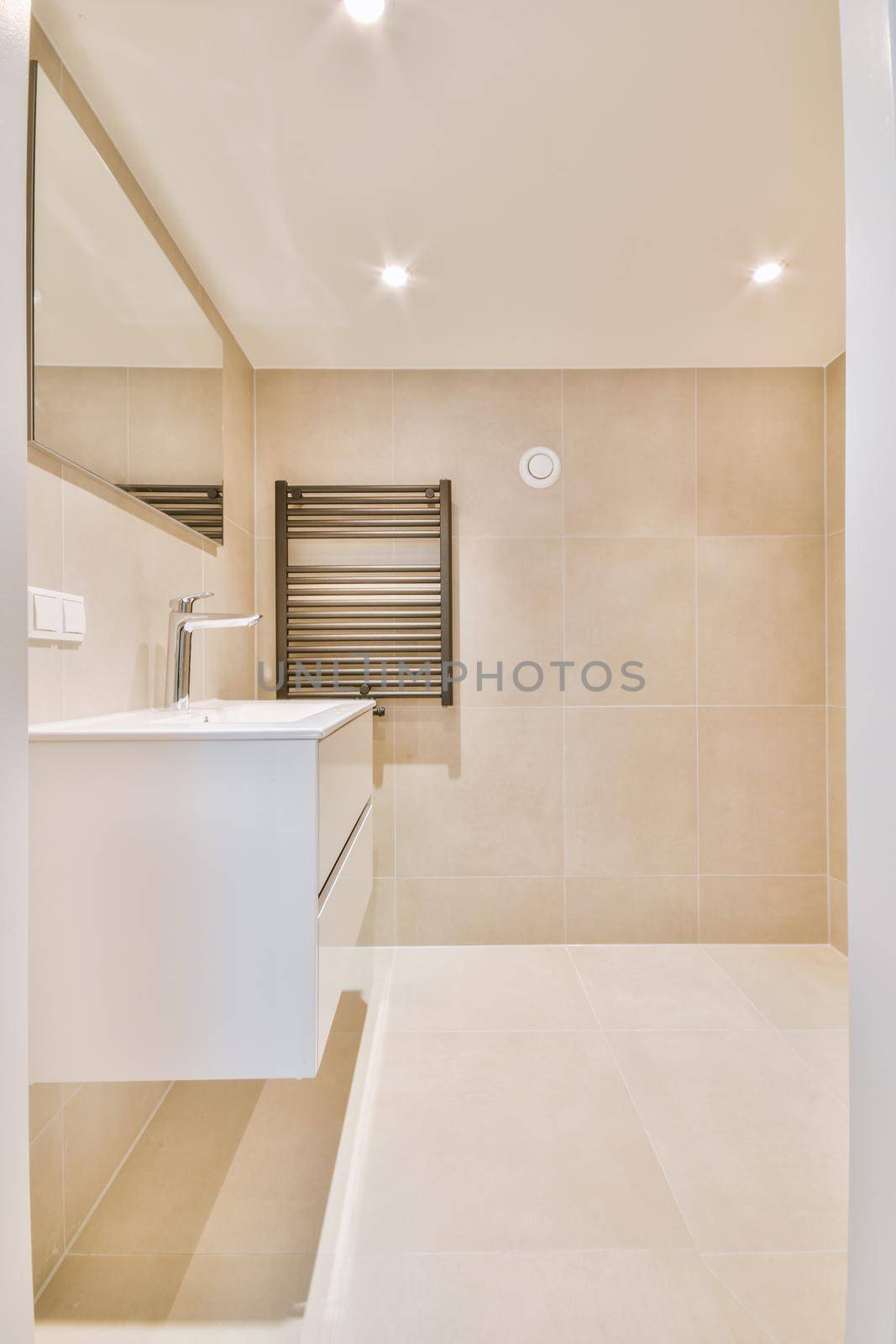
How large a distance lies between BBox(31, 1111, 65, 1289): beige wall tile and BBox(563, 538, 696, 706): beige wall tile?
204 centimetres

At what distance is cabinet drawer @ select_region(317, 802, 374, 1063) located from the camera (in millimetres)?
1190

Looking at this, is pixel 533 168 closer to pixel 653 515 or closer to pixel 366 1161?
pixel 653 515

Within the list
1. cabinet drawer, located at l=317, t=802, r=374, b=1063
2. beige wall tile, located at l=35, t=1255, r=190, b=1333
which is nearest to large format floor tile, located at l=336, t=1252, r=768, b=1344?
beige wall tile, located at l=35, t=1255, r=190, b=1333

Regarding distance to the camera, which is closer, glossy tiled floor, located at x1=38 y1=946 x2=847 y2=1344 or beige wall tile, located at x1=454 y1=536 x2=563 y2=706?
glossy tiled floor, located at x1=38 y1=946 x2=847 y2=1344

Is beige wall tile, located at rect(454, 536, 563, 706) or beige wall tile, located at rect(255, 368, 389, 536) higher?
beige wall tile, located at rect(255, 368, 389, 536)

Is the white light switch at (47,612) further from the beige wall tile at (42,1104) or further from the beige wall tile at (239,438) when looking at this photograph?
the beige wall tile at (239,438)

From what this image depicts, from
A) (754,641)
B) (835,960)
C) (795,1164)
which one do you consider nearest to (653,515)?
(754,641)

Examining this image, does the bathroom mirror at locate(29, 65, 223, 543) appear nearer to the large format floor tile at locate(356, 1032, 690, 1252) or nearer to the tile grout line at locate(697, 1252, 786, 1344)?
the large format floor tile at locate(356, 1032, 690, 1252)

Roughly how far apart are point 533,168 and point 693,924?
100 inches

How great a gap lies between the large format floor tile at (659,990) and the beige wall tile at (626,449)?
1.60m

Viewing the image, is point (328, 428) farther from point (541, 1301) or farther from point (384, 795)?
point (541, 1301)

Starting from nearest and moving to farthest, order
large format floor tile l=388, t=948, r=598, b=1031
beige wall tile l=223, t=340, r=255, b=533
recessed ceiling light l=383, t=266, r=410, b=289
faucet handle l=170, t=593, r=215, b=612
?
1. faucet handle l=170, t=593, r=215, b=612
2. recessed ceiling light l=383, t=266, r=410, b=289
3. large format floor tile l=388, t=948, r=598, b=1031
4. beige wall tile l=223, t=340, r=255, b=533

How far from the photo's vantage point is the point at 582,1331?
3.83ft

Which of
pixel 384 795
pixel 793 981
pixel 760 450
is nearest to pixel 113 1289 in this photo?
pixel 384 795
